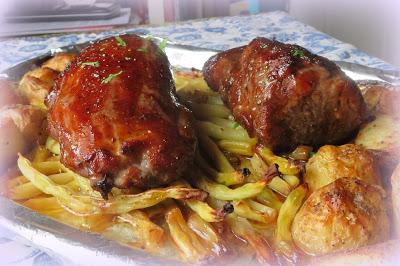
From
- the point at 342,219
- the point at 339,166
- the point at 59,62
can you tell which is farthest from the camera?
the point at 59,62

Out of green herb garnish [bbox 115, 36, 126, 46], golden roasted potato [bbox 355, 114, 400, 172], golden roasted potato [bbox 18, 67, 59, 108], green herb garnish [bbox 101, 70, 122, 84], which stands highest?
green herb garnish [bbox 115, 36, 126, 46]

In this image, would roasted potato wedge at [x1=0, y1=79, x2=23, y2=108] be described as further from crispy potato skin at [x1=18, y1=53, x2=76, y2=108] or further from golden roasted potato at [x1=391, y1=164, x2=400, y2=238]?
golden roasted potato at [x1=391, y1=164, x2=400, y2=238]

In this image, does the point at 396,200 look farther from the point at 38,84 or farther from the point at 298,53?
the point at 38,84

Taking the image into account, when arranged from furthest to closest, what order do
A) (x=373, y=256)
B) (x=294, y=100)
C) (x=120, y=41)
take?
(x=120, y=41) < (x=294, y=100) < (x=373, y=256)

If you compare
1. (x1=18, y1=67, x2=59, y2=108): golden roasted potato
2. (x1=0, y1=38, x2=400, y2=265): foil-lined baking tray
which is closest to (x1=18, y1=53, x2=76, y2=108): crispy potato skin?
(x1=18, y1=67, x2=59, y2=108): golden roasted potato

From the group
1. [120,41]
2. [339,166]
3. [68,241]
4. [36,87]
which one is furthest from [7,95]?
[339,166]

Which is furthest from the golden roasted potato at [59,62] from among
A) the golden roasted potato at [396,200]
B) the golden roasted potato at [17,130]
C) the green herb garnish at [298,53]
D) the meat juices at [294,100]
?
the golden roasted potato at [396,200]
